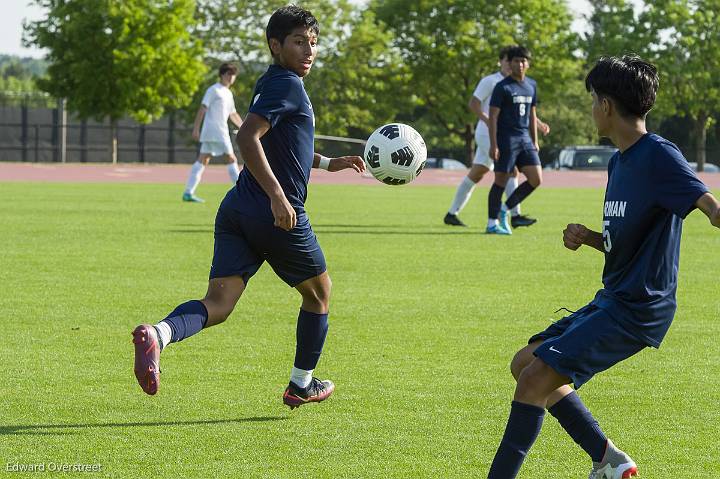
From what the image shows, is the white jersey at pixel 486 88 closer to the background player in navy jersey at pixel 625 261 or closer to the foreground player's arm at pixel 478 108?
the foreground player's arm at pixel 478 108

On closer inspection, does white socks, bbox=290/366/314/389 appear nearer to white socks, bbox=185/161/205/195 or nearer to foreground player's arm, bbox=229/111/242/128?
foreground player's arm, bbox=229/111/242/128

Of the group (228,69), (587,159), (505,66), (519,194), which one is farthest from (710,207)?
(587,159)

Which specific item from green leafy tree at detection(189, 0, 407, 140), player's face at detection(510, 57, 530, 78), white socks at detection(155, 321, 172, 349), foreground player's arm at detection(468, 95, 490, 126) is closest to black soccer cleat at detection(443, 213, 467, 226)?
foreground player's arm at detection(468, 95, 490, 126)

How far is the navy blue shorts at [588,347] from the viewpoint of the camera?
427cm

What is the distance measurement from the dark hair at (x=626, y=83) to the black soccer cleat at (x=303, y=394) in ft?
7.22

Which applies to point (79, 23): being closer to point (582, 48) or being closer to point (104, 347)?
point (582, 48)

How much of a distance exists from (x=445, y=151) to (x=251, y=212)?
6775cm

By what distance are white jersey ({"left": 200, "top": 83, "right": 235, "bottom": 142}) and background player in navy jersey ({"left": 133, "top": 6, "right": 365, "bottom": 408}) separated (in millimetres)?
15114

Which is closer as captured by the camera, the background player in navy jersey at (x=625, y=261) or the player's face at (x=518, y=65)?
the background player in navy jersey at (x=625, y=261)

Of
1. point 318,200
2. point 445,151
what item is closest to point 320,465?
point 318,200

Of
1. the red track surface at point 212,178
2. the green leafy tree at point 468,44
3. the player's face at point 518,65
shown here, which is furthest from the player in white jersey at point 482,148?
the green leafy tree at point 468,44

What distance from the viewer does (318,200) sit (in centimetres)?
2466

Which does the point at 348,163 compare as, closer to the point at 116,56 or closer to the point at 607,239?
the point at 607,239

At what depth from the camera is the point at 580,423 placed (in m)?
4.61
